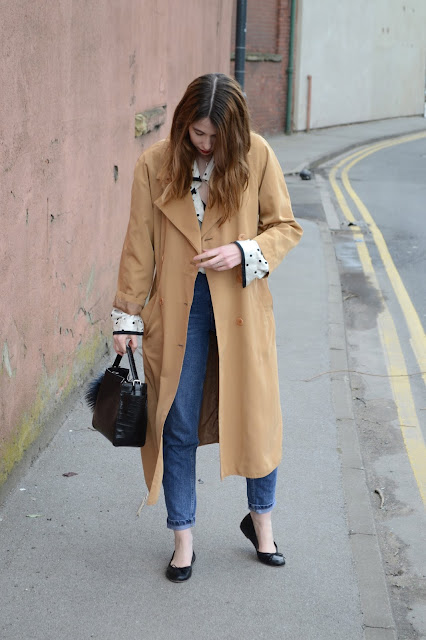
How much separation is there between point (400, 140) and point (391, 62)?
718 cm

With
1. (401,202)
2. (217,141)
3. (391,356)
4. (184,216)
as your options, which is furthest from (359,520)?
(401,202)

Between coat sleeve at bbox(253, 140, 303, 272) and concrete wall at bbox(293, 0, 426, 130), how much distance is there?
21702 mm

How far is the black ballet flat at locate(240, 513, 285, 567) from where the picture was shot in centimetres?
377

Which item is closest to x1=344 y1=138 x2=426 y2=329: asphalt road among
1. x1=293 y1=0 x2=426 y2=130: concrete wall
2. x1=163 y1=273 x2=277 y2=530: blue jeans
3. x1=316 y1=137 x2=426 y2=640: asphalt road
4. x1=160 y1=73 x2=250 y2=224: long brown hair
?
x1=316 y1=137 x2=426 y2=640: asphalt road

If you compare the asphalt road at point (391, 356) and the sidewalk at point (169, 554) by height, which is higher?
the sidewalk at point (169, 554)

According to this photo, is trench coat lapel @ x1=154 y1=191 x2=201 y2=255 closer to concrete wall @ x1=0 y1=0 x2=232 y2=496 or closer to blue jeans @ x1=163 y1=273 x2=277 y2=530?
blue jeans @ x1=163 y1=273 x2=277 y2=530

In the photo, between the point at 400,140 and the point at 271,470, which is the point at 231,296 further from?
the point at 400,140

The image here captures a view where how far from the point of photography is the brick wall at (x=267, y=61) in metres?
22.0

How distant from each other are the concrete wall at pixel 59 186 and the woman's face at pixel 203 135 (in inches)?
42.0

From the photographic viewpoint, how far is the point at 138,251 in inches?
134

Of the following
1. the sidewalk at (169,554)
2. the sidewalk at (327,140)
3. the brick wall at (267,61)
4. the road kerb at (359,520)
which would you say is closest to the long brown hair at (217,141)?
the sidewalk at (169,554)

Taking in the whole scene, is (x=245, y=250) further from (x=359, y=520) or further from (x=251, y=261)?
(x=359, y=520)

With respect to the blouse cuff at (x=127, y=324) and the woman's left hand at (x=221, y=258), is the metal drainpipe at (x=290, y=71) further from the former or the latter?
the woman's left hand at (x=221, y=258)

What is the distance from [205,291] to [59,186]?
5.64 feet
